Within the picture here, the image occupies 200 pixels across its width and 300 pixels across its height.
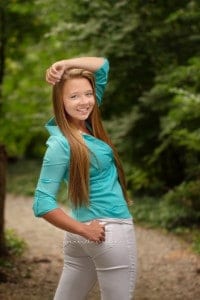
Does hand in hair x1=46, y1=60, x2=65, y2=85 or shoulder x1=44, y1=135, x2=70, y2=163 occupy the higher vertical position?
hand in hair x1=46, y1=60, x2=65, y2=85

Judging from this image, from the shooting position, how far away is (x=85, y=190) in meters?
2.85

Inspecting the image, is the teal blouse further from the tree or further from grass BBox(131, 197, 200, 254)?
the tree

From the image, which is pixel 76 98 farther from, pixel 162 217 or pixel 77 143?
pixel 162 217

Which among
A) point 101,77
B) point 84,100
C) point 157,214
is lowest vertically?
point 157,214

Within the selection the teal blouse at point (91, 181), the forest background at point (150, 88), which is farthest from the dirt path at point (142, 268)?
the teal blouse at point (91, 181)

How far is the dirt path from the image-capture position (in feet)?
18.5

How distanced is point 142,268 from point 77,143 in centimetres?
431

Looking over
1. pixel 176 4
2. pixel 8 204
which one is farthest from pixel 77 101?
pixel 8 204

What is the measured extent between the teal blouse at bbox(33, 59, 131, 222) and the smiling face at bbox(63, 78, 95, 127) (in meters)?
0.11

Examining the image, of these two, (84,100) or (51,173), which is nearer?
(51,173)

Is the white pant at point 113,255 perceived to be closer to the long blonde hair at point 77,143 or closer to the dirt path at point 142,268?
the long blonde hair at point 77,143

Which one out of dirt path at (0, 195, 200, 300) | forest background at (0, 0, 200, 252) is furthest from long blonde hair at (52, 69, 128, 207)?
forest background at (0, 0, 200, 252)

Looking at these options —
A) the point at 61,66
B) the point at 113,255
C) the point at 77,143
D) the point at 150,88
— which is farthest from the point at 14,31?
the point at 113,255

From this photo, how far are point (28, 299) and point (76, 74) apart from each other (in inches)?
111
